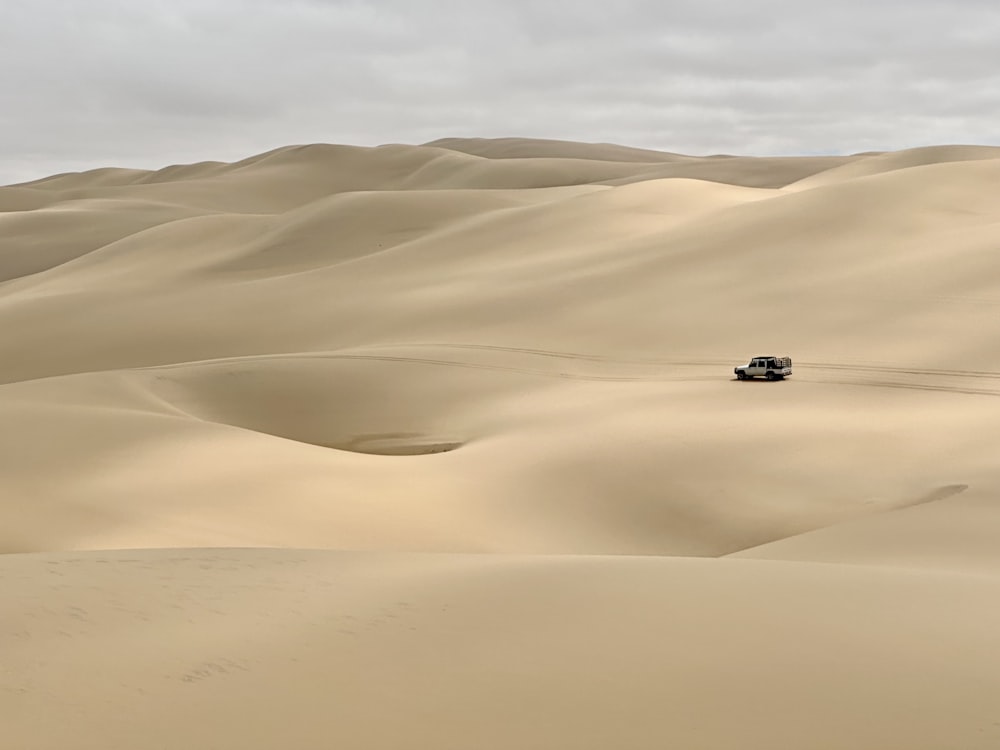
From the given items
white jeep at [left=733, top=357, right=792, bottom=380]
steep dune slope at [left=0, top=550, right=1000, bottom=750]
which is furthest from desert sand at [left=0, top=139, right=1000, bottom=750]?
white jeep at [left=733, top=357, right=792, bottom=380]

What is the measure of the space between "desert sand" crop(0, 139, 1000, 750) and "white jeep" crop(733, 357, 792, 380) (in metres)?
0.23

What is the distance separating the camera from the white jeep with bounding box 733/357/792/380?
51.3ft

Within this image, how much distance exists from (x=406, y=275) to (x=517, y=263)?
3228 mm

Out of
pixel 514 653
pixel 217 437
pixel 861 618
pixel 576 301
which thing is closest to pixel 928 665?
pixel 861 618

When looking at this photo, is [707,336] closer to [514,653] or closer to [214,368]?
[214,368]

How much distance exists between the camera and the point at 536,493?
10547 millimetres

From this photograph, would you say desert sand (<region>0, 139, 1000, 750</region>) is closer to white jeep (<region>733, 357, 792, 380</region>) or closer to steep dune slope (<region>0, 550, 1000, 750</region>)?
steep dune slope (<region>0, 550, 1000, 750</region>)

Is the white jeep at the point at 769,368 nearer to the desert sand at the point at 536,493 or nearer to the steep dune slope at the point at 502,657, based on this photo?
the desert sand at the point at 536,493

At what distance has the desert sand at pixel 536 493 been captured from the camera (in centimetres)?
360

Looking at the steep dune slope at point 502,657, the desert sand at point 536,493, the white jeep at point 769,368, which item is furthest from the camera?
the white jeep at point 769,368

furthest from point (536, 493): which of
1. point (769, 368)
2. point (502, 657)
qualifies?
point (502, 657)

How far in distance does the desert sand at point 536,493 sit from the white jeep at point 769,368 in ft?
0.76

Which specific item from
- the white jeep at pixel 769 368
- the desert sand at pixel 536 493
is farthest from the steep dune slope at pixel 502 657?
the white jeep at pixel 769 368

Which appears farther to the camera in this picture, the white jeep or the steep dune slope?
the white jeep
